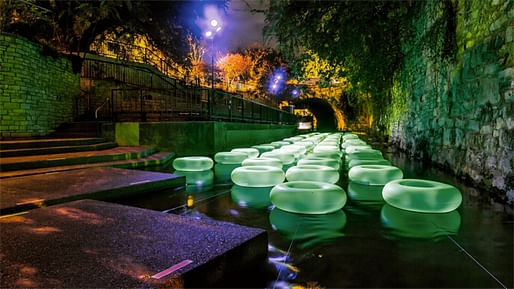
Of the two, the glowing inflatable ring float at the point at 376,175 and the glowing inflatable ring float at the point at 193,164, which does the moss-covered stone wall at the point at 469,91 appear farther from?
the glowing inflatable ring float at the point at 193,164

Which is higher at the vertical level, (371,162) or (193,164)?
(371,162)

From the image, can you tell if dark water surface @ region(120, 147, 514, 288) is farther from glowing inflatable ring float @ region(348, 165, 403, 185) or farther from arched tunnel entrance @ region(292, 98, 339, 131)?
arched tunnel entrance @ region(292, 98, 339, 131)

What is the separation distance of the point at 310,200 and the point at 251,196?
3.74ft

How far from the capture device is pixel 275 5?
611 centimetres

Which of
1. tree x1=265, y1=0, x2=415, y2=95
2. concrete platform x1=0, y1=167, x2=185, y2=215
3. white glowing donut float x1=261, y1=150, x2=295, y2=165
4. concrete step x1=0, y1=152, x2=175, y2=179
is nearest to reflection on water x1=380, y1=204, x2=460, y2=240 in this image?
concrete platform x1=0, y1=167, x2=185, y2=215

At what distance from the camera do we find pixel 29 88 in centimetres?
1016

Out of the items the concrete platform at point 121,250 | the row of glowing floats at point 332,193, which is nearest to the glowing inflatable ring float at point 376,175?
the row of glowing floats at point 332,193

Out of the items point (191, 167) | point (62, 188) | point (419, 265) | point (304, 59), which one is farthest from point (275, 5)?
point (419, 265)

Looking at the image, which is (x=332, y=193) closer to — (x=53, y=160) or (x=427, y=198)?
(x=427, y=198)

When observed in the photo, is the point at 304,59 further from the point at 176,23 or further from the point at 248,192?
the point at 176,23

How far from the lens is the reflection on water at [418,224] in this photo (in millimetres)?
2559

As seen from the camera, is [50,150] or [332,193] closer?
[332,193]

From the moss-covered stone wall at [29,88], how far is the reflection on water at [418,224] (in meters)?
11.8

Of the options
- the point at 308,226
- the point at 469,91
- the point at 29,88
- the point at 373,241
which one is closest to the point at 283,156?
the point at 469,91
